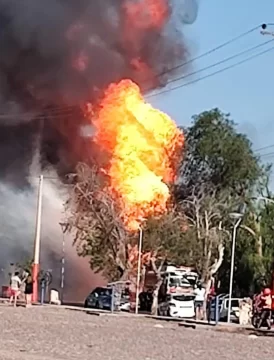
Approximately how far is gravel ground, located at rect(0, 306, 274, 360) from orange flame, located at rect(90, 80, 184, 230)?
19.4 m


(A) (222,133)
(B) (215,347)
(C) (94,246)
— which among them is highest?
(A) (222,133)

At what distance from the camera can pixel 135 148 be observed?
64875mm

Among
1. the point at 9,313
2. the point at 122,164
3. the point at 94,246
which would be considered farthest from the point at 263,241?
the point at 9,313

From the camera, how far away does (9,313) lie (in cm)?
4575

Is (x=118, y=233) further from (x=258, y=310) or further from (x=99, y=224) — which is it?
(x=258, y=310)

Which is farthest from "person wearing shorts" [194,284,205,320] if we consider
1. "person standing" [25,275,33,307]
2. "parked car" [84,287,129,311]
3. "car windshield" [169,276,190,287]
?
"person standing" [25,275,33,307]

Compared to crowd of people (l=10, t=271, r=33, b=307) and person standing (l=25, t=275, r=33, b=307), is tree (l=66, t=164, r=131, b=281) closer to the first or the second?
crowd of people (l=10, t=271, r=33, b=307)

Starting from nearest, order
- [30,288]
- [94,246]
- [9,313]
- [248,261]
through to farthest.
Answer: [9,313], [30,288], [94,246], [248,261]

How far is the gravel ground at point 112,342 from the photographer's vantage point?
85.5 ft

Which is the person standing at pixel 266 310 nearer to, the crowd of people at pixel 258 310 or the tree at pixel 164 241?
the crowd of people at pixel 258 310

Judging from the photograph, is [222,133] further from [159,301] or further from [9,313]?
[9,313]

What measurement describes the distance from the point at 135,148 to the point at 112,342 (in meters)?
34.5

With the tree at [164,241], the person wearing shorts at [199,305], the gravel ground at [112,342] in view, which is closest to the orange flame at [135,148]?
the tree at [164,241]

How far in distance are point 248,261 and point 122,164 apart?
24850 millimetres
